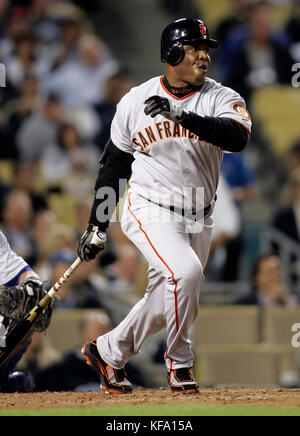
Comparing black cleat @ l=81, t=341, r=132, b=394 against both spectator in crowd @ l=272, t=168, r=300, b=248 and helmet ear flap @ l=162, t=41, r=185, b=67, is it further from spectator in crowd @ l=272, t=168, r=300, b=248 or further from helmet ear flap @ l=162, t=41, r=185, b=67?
spectator in crowd @ l=272, t=168, r=300, b=248

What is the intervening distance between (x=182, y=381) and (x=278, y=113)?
660cm

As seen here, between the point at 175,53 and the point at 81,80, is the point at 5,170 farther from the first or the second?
the point at 175,53

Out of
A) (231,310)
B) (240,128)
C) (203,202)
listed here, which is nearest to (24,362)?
(231,310)

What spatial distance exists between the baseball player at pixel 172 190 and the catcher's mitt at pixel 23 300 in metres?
0.35

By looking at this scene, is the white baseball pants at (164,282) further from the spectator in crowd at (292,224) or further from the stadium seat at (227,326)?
the spectator in crowd at (292,224)

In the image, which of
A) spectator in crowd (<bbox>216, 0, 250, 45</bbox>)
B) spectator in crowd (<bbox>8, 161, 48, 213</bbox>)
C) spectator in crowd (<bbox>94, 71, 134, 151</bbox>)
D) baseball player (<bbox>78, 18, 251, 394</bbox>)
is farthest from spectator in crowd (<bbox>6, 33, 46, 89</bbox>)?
baseball player (<bbox>78, 18, 251, 394</bbox>)

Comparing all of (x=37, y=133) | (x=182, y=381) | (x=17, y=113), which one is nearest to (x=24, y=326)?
(x=182, y=381)

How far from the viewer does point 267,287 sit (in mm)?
7871

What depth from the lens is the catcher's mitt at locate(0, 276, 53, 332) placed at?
5242mm

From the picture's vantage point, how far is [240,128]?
4684mm

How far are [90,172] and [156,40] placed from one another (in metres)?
3.49

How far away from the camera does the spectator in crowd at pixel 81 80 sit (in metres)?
11.0

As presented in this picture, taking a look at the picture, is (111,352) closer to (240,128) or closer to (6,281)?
(6,281)

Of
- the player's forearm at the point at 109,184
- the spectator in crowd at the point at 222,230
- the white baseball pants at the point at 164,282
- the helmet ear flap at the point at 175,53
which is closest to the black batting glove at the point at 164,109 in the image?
the helmet ear flap at the point at 175,53
